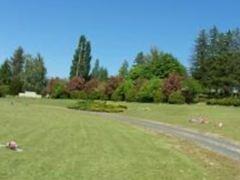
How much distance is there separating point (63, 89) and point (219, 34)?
1707 inches

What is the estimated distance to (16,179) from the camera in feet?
36.2

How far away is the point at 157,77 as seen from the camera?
88812 millimetres

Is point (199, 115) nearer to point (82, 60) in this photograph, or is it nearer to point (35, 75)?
point (82, 60)

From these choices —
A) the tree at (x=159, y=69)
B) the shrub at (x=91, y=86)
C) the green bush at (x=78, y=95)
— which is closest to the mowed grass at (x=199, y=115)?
the green bush at (x=78, y=95)

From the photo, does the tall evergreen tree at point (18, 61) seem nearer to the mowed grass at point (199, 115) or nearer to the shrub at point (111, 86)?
the shrub at point (111, 86)

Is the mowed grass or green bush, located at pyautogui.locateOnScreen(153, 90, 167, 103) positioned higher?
green bush, located at pyautogui.locateOnScreen(153, 90, 167, 103)

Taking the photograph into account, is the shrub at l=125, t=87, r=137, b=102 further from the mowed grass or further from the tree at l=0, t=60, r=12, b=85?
the tree at l=0, t=60, r=12, b=85

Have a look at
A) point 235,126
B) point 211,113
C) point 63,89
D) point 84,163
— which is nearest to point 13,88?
point 63,89

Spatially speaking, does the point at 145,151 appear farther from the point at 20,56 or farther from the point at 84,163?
the point at 20,56

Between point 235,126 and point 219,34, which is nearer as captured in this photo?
point 235,126

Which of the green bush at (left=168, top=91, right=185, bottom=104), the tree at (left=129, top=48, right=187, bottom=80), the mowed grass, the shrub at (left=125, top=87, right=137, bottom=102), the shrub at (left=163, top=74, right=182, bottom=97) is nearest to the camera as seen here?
the mowed grass

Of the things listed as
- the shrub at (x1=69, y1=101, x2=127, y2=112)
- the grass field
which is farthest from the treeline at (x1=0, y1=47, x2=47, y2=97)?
the grass field

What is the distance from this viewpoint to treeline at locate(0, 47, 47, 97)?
4392 inches

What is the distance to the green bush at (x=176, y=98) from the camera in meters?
67.1
